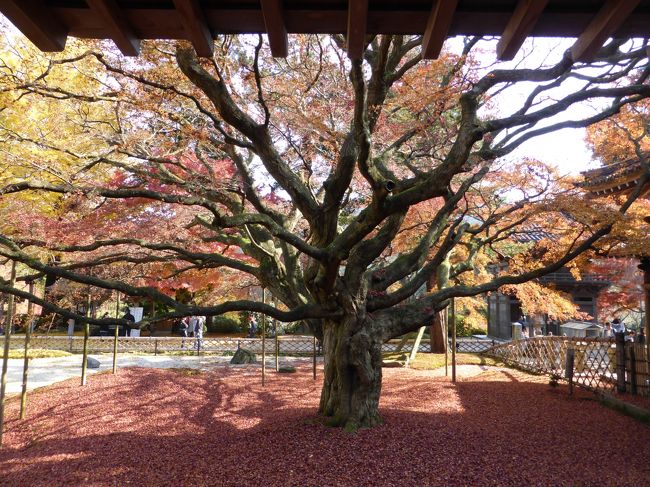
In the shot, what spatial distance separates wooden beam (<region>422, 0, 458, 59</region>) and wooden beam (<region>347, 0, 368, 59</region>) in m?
0.31

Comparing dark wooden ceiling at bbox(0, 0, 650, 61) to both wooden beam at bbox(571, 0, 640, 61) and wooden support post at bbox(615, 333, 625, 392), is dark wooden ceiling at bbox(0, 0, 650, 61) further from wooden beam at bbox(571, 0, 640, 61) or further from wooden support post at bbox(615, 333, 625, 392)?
wooden support post at bbox(615, 333, 625, 392)

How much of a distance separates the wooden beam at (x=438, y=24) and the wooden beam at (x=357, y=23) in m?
0.31

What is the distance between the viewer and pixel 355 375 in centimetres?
680

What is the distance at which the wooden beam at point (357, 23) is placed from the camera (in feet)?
6.20

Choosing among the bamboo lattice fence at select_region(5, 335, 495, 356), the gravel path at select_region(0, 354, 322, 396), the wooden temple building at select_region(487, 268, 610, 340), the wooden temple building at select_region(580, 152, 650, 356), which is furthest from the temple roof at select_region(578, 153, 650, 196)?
the bamboo lattice fence at select_region(5, 335, 495, 356)

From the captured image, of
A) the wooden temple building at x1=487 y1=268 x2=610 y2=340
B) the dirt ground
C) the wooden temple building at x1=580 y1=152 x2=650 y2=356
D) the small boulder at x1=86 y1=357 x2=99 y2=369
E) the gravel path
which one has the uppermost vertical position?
the wooden temple building at x1=580 y1=152 x2=650 y2=356

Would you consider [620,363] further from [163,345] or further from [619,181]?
[163,345]

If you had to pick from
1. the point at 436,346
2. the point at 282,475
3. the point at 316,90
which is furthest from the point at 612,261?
the point at 282,475

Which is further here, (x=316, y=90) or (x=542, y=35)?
(x=316, y=90)

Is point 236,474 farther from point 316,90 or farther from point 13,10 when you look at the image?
point 316,90

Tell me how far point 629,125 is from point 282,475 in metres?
10.0

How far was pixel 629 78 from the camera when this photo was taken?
902cm

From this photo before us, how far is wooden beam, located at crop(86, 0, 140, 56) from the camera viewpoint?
1936mm

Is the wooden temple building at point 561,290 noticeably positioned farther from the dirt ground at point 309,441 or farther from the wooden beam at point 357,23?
the wooden beam at point 357,23
